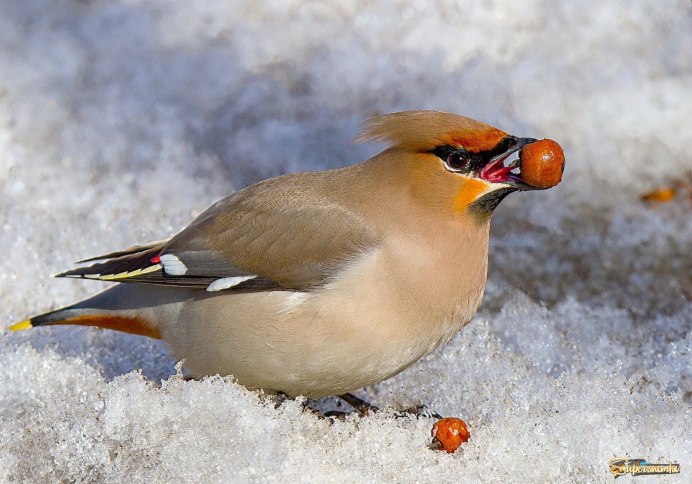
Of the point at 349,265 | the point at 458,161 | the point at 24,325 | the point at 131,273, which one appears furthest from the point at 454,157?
the point at 24,325

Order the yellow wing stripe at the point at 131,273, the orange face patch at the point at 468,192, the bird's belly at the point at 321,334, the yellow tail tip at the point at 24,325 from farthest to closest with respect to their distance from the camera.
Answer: the yellow tail tip at the point at 24,325
the yellow wing stripe at the point at 131,273
the orange face patch at the point at 468,192
the bird's belly at the point at 321,334

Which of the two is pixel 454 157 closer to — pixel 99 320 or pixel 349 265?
pixel 349 265

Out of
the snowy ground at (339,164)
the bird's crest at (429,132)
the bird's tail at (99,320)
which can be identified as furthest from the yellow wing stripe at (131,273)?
the bird's crest at (429,132)

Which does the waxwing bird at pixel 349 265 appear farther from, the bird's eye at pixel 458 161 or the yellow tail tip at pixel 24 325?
the yellow tail tip at pixel 24 325

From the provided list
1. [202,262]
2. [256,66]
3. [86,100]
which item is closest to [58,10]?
[86,100]

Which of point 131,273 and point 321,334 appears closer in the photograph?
point 321,334

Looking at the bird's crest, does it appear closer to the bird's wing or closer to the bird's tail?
the bird's wing

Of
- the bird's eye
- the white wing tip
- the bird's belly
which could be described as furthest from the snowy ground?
the bird's eye
